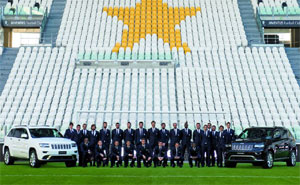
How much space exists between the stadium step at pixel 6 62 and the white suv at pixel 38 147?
53.9ft

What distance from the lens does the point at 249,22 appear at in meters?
47.5

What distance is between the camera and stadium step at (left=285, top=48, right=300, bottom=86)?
4112 cm

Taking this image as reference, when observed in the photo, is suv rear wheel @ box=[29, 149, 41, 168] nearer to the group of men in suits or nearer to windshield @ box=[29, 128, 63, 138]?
windshield @ box=[29, 128, 63, 138]

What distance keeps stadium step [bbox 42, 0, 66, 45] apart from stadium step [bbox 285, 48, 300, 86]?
1885 centimetres

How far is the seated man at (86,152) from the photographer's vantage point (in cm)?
2286

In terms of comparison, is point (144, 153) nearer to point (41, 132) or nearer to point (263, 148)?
point (41, 132)

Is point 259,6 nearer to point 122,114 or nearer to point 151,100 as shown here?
point 151,100

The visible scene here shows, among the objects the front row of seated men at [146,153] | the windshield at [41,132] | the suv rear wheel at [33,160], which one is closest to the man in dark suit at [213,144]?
the front row of seated men at [146,153]

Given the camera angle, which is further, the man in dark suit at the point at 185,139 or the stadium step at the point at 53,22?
the stadium step at the point at 53,22

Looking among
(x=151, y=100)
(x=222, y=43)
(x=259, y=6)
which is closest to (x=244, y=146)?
(x=151, y=100)

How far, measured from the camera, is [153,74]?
39875mm

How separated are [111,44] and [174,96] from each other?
945 centimetres

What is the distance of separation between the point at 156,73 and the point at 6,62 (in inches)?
464

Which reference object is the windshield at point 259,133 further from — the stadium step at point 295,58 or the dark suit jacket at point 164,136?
the stadium step at point 295,58
